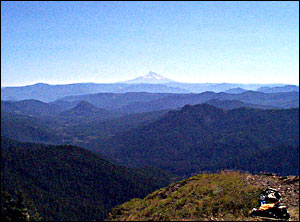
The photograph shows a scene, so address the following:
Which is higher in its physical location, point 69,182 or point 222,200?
point 222,200

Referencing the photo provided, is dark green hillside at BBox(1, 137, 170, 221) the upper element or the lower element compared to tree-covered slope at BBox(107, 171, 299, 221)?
lower

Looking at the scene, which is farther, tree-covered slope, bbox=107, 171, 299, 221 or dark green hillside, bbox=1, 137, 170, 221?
dark green hillside, bbox=1, 137, 170, 221

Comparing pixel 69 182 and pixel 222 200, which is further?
pixel 69 182

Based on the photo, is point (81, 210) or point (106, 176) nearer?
point (81, 210)

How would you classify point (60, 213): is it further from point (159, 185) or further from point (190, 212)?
point (190, 212)

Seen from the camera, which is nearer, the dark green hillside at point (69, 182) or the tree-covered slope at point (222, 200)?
the tree-covered slope at point (222, 200)

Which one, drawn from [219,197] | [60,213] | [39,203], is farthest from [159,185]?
[219,197]

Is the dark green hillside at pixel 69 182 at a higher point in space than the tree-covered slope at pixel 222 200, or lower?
lower

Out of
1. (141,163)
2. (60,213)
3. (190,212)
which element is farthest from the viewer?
(141,163)
